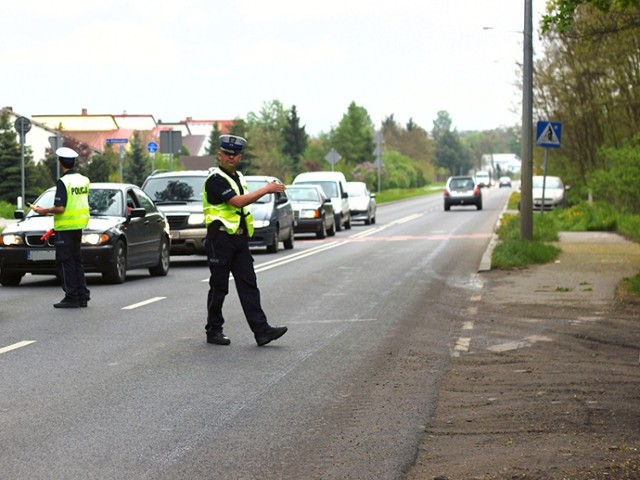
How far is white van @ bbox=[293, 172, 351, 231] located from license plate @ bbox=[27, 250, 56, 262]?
73.8 feet

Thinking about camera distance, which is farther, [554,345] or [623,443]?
[554,345]

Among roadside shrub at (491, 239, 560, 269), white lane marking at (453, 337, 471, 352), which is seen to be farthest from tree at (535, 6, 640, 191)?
white lane marking at (453, 337, 471, 352)

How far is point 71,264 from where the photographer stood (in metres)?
15.4

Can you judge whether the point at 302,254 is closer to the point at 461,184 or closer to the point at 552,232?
the point at 552,232

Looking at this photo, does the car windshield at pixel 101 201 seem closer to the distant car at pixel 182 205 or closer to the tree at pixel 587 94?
the distant car at pixel 182 205

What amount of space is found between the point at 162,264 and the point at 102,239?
8.05 feet

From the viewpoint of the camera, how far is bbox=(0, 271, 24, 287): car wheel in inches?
740

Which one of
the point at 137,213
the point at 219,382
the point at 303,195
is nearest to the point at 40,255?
the point at 137,213

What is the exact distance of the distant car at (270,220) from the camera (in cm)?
2753

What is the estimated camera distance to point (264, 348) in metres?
11.5

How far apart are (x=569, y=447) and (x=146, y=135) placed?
151147mm

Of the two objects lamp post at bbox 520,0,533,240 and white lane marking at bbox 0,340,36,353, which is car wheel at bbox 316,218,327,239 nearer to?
lamp post at bbox 520,0,533,240

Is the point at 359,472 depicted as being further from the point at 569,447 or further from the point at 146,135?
the point at 146,135

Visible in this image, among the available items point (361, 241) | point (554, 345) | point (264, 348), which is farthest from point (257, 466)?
point (361, 241)
